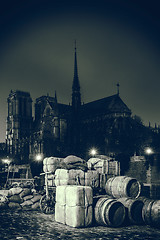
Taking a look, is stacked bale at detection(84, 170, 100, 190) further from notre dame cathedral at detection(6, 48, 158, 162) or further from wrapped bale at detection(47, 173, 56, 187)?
notre dame cathedral at detection(6, 48, 158, 162)

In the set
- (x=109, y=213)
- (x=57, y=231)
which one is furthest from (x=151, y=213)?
(x=57, y=231)

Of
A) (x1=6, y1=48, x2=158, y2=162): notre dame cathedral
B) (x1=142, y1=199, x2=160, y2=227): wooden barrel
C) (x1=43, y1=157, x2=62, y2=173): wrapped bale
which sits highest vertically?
(x1=6, y1=48, x2=158, y2=162): notre dame cathedral

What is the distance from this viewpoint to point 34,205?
15.0 meters

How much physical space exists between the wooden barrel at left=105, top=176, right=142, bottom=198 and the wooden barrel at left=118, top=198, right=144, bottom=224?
0.95 metres

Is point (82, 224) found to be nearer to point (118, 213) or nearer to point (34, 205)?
point (118, 213)

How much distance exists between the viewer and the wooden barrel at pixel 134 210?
10492 mm

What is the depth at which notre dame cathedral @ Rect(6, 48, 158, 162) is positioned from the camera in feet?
170

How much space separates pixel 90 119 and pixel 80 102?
317 inches

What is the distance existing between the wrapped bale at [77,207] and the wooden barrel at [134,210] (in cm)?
159

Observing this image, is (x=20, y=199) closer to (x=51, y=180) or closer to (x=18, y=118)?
(x=51, y=180)

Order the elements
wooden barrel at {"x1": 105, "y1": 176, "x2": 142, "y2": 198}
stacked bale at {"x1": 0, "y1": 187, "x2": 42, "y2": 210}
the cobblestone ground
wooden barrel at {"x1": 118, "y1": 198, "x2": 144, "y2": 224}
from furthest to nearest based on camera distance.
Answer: stacked bale at {"x1": 0, "y1": 187, "x2": 42, "y2": 210}, wooden barrel at {"x1": 105, "y1": 176, "x2": 142, "y2": 198}, wooden barrel at {"x1": 118, "y1": 198, "x2": 144, "y2": 224}, the cobblestone ground

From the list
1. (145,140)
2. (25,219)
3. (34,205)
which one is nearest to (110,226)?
(25,219)

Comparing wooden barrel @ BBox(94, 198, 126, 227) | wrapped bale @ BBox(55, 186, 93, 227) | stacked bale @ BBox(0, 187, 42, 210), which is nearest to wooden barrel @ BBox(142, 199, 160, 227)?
wooden barrel @ BBox(94, 198, 126, 227)

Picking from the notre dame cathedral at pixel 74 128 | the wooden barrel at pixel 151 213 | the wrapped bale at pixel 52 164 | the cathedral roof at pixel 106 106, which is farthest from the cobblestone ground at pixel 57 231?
the cathedral roof at pixel 106 106
